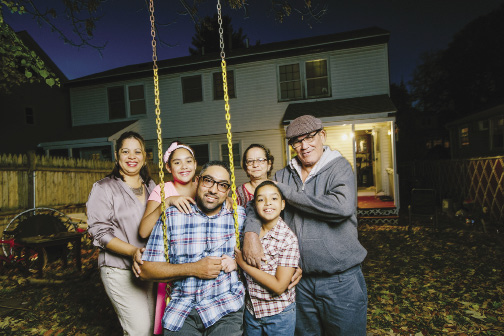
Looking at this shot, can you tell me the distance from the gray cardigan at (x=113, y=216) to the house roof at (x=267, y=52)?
11.6m

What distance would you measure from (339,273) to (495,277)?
5003 millimetres

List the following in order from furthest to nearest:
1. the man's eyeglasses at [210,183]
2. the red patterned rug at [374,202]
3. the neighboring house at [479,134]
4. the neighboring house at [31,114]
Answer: the neighboring house at [31,114], the neighboring house at [479,134], the red patterned rug at [374,202], the man's eyeglasses at [210,183]

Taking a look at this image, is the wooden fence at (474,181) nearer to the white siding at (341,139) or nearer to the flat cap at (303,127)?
the white siding at (341,139)

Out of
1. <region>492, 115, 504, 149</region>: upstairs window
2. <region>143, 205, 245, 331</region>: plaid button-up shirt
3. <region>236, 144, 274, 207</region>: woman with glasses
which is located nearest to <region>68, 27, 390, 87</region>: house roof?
<region>492, 115, 504, 149</region>: upstairs window

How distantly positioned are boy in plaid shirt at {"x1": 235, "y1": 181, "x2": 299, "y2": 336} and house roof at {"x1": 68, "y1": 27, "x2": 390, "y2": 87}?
11593mm

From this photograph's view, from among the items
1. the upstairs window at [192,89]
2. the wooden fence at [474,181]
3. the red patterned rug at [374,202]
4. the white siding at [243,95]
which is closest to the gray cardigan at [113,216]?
the red patterned rug at [374,202]

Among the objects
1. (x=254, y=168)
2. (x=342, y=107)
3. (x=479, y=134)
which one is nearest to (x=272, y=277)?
(x=254, y=168)

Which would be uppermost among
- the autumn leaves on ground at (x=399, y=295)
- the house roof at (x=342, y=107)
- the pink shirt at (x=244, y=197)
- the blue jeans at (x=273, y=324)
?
the house roof at (x=342, y=107)

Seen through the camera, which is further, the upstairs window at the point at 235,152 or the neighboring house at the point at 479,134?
the neighboring house at the point at 479,134

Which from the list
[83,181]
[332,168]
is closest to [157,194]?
[332,168]

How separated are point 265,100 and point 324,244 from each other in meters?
11.6

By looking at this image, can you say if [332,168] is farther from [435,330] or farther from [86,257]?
[86,257]

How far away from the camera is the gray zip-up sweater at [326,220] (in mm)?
1938

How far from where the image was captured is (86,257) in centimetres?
702
